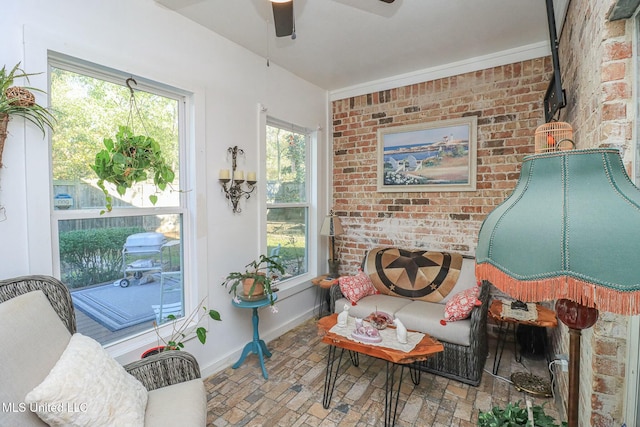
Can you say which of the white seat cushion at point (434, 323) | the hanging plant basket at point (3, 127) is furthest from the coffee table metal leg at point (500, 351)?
the hanging plant basket at point (3, 127)

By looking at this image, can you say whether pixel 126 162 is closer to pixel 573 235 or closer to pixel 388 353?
pixel 388 353

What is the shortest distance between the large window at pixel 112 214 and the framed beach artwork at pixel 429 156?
89.2 inches

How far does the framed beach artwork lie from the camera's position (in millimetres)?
3178

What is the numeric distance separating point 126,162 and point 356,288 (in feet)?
7.23

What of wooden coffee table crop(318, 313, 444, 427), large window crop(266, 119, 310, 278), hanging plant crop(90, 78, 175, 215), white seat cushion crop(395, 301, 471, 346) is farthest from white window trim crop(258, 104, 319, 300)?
hanging plant crop(90, 78, 175, 215)

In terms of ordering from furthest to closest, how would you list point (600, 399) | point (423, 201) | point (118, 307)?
point (423, 201) → point (118, 307) → point (600, 399)

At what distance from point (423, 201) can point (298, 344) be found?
2.03 metres

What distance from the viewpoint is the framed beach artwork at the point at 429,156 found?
3178mm

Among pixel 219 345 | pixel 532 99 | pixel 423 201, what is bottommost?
pixel 219 345

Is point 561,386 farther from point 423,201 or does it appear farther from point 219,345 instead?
point 219,345

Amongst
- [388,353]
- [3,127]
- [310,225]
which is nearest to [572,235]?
[388,353]

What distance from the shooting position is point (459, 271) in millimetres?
2975

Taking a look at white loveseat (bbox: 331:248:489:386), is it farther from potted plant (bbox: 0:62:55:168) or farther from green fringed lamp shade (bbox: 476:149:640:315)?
potted plant (bbox: 0:62:55:168)

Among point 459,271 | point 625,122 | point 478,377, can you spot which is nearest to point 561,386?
point 478,377
